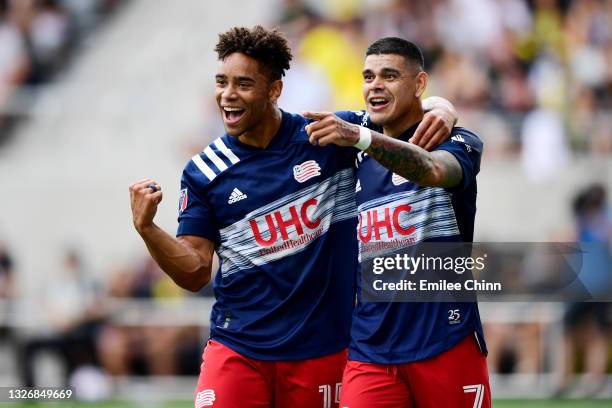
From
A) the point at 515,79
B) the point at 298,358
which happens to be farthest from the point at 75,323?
the point at 298,358

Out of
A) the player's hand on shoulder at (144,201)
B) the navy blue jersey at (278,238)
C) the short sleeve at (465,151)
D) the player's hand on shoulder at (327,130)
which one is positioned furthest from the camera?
the navy blue jersey at (278,238)

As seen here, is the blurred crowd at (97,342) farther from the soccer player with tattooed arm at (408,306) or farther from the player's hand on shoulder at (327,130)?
the player's hand on shoulder at (327,130)

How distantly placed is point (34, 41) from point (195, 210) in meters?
11.6

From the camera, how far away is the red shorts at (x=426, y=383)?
640 centimetres

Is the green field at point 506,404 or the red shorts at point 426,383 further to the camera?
the green field at point 506,404

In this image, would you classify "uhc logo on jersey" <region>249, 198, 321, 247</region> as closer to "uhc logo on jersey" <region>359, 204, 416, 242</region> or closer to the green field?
"uhc logo on jersey" <region>359, 204, 416, 242</region>

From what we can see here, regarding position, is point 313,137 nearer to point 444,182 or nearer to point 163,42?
point 444,182

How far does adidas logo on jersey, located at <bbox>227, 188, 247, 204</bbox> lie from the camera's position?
680cm

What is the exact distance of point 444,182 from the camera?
6191 mm

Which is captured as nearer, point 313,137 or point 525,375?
point 313,137

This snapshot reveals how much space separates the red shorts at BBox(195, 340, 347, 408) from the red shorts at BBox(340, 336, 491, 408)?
27 centimetres

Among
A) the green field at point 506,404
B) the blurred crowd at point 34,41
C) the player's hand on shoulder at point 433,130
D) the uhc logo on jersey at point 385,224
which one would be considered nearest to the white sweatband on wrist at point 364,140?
the player's hand on shoulder at point 433,130

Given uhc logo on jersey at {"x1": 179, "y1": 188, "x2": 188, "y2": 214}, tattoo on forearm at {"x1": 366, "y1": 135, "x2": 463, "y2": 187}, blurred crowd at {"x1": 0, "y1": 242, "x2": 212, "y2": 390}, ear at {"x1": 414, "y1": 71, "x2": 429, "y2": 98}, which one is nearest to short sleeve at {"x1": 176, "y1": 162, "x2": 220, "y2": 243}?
uhc logo on jersey at {"x1": 179, "y1": 188, "x2": 188, "y2": 214}

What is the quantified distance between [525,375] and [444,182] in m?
7.23
